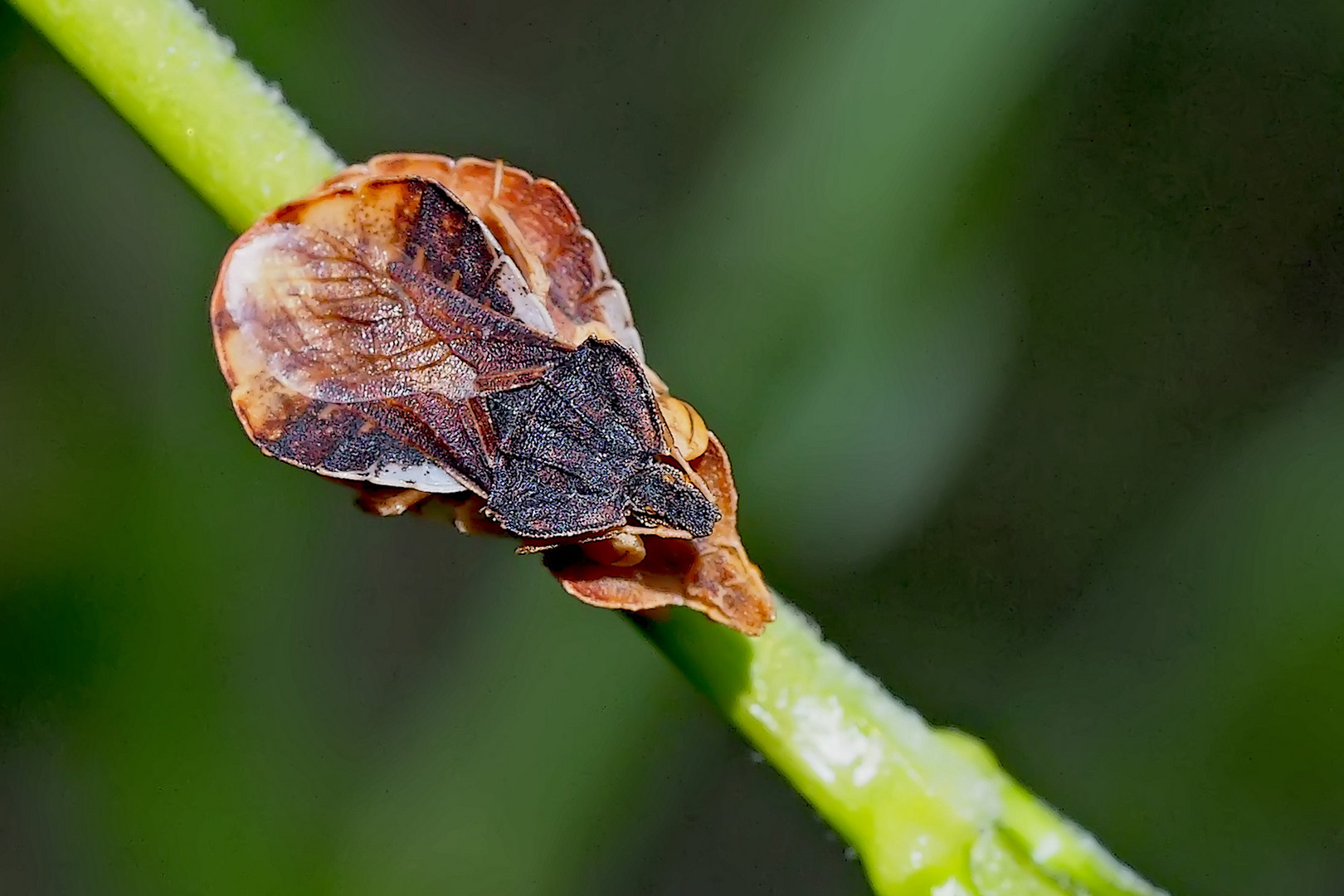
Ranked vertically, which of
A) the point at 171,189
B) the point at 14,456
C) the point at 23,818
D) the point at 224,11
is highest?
the point at 224,11

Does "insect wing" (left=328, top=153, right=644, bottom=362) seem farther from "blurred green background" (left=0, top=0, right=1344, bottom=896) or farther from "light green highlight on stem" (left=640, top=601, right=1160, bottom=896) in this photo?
Result: "blurred green background" (left=0, top=0, right=1344, bottom=896)

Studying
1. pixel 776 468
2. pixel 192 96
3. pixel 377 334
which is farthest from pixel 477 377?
pixel 776 468

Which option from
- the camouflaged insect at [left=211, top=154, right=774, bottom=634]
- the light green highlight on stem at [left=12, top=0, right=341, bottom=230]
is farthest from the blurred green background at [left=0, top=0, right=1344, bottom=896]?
the light green highlight on stem at [left=12, top=0, right=341, bottom=230]

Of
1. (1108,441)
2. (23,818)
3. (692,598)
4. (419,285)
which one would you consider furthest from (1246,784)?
(23,818)

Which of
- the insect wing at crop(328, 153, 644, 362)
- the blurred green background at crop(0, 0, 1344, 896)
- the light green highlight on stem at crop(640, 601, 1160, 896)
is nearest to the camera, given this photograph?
the light green highlight on stem at crop(640, 601, 1160, 896)

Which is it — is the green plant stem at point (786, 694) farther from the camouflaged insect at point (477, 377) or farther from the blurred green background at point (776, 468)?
the blurred green background at point (776, 468)

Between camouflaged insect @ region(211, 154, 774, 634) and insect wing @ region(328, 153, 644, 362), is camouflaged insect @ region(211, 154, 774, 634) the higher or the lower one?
the lower one

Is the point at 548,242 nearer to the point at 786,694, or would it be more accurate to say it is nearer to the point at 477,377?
the point at 477,377

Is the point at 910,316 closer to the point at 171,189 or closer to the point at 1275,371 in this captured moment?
the point at 1275,371
